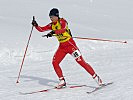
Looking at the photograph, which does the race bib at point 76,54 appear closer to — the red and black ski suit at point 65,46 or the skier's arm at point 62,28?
the red and black ski suit at point 65,46

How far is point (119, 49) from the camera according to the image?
13.0 metres

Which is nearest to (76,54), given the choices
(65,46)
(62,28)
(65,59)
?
(65,46)

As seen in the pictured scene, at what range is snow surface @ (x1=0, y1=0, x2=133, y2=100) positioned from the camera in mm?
6852

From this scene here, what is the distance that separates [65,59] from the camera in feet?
37.9

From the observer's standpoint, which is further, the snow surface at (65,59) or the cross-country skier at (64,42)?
the cross-country skier at (64,42)

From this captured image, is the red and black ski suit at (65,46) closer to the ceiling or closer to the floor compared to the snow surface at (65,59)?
closer to the ceiling

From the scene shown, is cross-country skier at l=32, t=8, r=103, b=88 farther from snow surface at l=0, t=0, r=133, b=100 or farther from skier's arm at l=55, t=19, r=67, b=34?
snow surface at l=0, t=0, r=133, b=100

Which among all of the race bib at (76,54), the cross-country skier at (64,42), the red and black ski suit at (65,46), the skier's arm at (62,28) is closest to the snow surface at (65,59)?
the cross-country skier at (64,42)

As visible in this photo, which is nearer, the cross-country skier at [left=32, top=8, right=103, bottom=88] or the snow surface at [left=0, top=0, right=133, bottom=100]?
the snow surface at [left=0, top=0, right=133, bottom=100]

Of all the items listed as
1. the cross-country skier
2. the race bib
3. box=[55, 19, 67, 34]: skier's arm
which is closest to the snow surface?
the cross-country skier

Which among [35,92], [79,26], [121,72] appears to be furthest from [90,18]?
[35,92]

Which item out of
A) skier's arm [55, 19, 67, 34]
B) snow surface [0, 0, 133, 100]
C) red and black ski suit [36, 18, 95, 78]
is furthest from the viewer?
red and black ski suit [36, 18, 95, 78]

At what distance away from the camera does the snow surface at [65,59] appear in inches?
270

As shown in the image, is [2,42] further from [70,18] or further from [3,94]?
[70,18]
